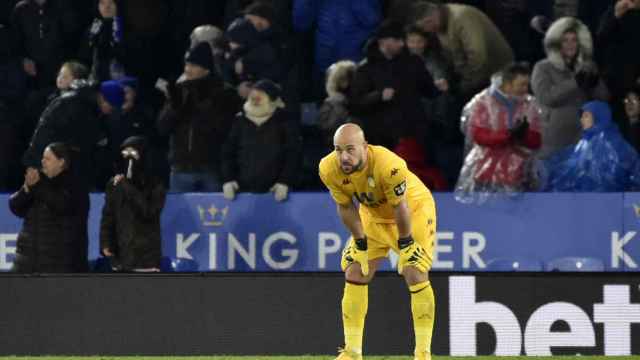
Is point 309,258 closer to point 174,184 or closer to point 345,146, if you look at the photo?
point 174,184

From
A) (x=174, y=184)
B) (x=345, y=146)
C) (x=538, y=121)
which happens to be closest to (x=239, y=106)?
(x=174, y=184)

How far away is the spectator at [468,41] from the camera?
15.4m

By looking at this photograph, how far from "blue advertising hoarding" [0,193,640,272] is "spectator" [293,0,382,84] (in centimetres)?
162

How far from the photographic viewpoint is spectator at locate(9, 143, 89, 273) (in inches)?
548

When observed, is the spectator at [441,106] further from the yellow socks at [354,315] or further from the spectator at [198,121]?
A: the yellow socks at [354,315]

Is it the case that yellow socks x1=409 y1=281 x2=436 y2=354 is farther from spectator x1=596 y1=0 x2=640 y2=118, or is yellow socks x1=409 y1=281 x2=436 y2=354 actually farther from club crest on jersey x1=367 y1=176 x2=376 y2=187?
spectator x1=596 y1=0 x2=640 y2=118

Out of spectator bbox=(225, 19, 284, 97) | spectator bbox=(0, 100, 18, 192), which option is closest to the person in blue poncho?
spectator bbox=(225, 19, 284, 97)

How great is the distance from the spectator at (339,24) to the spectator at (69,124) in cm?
222

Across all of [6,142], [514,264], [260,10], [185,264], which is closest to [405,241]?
[514,264]

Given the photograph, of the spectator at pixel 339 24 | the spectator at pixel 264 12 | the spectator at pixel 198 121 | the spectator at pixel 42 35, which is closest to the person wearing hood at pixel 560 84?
the spectator at pixel 339 24

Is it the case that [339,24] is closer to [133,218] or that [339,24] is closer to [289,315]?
[133,218]

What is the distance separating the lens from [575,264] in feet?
48.2

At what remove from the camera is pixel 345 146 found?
10461 millimetres

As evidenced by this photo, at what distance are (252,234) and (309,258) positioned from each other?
57cm
